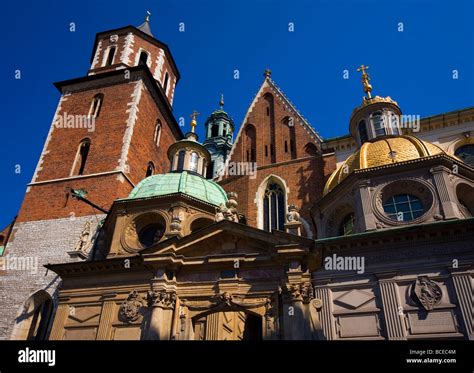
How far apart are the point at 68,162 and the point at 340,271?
1723 cm

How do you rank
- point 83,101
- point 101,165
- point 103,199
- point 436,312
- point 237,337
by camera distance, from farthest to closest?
point 83,101 < point 101,165 < point 103,199 < point 237,337 < point 436,312

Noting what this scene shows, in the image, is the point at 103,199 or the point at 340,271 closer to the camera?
the point at 340,271

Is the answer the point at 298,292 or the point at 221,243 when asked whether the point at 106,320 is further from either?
the point at 298,292

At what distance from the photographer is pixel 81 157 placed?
918 inches

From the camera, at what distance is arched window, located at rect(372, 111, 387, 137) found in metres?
18.7

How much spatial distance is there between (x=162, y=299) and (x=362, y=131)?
13.1 metres

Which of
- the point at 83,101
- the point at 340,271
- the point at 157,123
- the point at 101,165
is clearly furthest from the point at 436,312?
the point at 83,101

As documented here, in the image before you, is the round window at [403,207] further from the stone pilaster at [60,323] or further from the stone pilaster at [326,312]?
the stone pilaster at [60,323]

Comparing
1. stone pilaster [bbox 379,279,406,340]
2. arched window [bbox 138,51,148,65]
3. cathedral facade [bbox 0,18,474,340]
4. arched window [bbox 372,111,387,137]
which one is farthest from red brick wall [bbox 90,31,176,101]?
stone pilaster [bbox 379,279,406,340]

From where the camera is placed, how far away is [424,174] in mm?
14086

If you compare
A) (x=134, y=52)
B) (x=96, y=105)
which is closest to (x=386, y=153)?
(x=96, y=105)

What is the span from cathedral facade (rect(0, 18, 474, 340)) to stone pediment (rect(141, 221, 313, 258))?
0.16 ft

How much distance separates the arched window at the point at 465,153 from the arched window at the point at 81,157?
1961cm

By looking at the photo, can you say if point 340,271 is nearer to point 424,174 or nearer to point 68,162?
point 424,174
